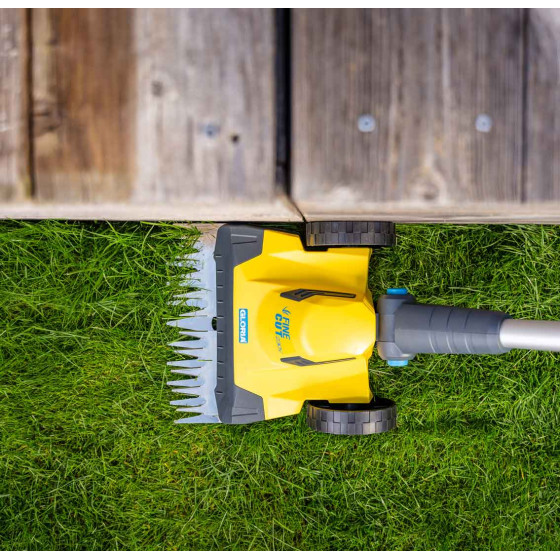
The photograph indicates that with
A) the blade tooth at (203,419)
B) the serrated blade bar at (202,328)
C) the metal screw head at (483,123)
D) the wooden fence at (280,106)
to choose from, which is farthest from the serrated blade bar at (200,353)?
the metal screw head at (483,123)

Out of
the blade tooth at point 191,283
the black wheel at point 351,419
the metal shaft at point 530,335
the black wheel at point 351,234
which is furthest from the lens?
the blade tooth at point 191,283

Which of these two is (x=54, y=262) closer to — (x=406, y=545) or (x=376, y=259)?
(x=376, y=259)

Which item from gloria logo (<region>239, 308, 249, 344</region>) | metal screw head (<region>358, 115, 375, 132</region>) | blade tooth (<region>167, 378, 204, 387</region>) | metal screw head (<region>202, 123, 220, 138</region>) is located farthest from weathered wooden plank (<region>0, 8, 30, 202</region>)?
blade tooth (<region>167, 378, 204, 387</region>)

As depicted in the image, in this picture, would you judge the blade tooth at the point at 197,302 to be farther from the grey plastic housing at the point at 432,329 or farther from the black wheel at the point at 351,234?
the grey plastic housing at the point at 432,329

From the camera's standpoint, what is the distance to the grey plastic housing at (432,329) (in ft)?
4.99

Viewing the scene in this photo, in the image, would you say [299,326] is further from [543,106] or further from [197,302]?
[543,106]

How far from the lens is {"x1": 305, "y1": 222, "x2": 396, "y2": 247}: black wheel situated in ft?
5.62

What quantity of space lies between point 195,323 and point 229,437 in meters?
0.58

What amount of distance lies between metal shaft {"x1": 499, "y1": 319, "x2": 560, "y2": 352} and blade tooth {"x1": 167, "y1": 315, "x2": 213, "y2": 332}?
1.02 meters

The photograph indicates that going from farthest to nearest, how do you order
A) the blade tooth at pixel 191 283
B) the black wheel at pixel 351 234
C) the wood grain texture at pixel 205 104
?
the blade tooth at pixel 191 283
the black wheel at pixel 351 234
the wood grain texture at pixel 205 104

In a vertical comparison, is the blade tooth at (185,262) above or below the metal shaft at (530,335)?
above

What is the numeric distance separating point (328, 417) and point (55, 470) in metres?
1.28

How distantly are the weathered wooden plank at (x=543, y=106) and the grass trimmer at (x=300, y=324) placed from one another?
0.55 metres

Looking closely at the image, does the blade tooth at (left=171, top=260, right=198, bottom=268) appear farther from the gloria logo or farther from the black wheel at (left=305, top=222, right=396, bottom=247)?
the black wheel at (left=305, top=222, right=396, bottom=247)
